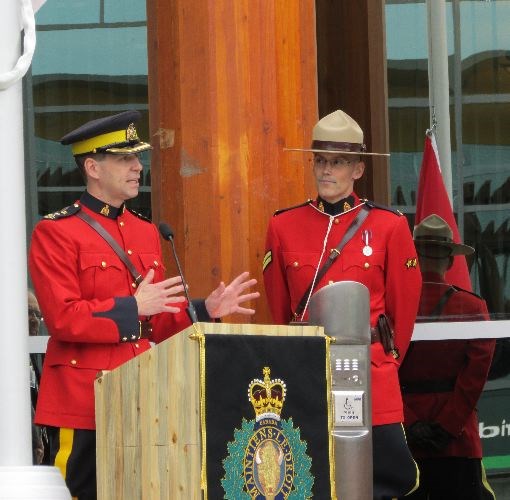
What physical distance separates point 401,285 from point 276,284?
0.45 metres

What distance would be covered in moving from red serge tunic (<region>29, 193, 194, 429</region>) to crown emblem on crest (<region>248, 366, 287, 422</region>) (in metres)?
0.53

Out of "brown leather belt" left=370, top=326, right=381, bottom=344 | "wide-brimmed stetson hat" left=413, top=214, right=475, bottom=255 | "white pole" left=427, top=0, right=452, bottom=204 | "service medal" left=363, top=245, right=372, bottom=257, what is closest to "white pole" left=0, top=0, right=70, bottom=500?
"brown leather belt" left=370, top=326, right=381, bottom=344

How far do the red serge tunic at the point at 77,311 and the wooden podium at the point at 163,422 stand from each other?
358mm

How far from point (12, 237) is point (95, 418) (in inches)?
56.1

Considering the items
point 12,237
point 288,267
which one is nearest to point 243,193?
point 288,267

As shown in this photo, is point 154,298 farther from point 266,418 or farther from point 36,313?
point 36,313

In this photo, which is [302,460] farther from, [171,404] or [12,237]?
[12,237]

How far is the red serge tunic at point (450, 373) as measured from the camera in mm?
7633

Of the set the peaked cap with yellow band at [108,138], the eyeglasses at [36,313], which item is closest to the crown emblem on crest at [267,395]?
the peaked cap with yellow band at [108,138]

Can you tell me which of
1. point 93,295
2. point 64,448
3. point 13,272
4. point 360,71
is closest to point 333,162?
point 93,295

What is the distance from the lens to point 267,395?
Answer: 555 centimetres

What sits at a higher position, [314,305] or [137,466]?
[314,305]

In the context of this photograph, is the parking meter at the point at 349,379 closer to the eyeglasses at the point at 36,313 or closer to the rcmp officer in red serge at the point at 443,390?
the rcmp officer in red serge at the point at 443,390

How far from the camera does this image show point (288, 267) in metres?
6.69
